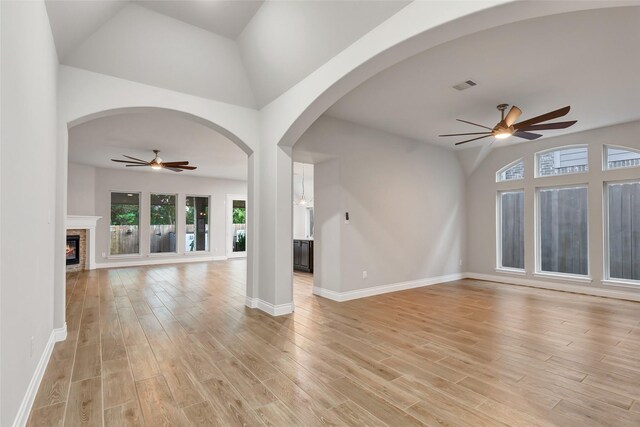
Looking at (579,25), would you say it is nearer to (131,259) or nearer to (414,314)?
(414,314)

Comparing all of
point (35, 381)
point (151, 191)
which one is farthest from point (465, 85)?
point (151, 191)

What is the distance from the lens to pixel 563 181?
612 cm

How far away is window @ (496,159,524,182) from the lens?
680cm

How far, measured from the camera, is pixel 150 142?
6.45 metres

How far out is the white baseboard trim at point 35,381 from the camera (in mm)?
1844

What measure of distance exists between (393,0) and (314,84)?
1.28 meters

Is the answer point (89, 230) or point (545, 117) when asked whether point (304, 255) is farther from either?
point (89, 230)

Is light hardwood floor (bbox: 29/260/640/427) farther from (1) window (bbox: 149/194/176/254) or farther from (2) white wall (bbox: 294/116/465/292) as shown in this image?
(1) window (bbox: 149/194/176/254)

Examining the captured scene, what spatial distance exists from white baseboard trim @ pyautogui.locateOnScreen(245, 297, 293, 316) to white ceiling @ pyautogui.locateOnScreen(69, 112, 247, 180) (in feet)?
9.31

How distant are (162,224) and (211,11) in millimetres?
8059

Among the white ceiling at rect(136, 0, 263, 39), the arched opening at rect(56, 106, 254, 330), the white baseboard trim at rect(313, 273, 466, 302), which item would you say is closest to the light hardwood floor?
the white baseboard trim at rect(313, 273, 466, 302)

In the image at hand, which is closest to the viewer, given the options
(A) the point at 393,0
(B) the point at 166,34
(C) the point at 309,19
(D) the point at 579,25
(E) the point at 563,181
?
(A) the point at 393,0

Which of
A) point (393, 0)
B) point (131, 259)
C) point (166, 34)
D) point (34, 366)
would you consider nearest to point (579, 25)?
point (393, 0)

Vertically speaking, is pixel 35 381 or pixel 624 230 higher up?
pixel 624 230
